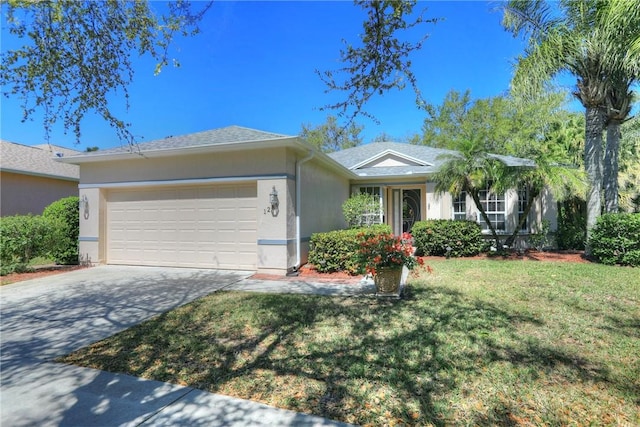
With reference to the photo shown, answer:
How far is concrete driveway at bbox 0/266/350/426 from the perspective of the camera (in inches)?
105

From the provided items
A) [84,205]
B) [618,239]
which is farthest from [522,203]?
[84,205]

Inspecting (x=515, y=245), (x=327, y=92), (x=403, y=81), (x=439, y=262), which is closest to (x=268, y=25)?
(x=327, y=92)

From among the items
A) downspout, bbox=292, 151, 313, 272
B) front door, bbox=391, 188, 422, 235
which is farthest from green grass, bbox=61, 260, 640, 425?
front door, bbox=391, 188, 422, 235

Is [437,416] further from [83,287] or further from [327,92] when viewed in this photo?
[83,287]

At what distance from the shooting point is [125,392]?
120 inches

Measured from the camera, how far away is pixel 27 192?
13859 mm

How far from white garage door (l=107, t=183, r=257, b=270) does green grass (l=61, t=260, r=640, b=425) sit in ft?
9.10

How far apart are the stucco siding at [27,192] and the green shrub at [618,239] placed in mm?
19981

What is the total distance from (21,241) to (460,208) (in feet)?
46.9

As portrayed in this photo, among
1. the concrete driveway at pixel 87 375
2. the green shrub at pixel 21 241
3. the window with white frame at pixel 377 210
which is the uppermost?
the window with white frame at pixel 377 210

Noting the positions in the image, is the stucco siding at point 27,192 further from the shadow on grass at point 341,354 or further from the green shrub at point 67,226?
the shadow on grass at point 341,354

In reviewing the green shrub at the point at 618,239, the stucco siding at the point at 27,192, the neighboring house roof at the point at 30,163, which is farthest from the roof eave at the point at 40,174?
the green shrub at the point at 618,239

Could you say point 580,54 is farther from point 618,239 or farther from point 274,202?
point 274,202

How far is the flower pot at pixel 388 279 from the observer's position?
20.2 feet
